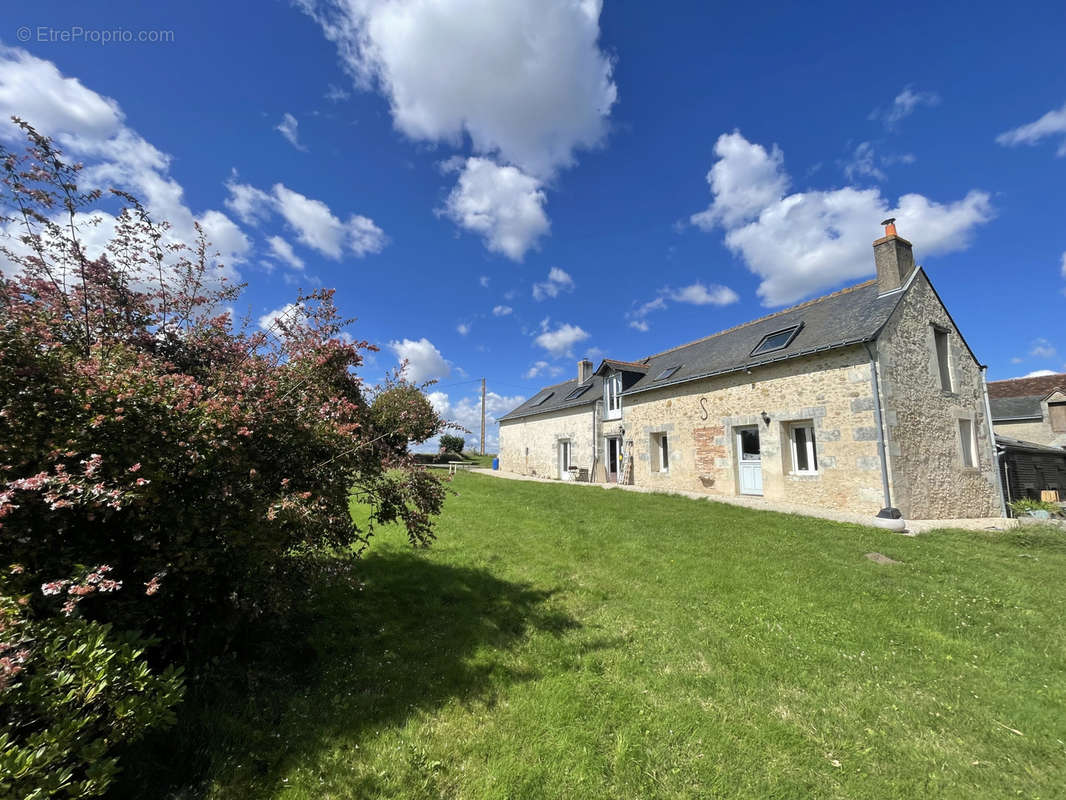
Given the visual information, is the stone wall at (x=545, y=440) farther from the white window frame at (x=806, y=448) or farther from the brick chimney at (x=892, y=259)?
the brick chimney at (x=892, y=259)

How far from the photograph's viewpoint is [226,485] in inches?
110

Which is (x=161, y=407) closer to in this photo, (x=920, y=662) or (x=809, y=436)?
(x=920, y=662)

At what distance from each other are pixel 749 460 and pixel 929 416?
4545 mm

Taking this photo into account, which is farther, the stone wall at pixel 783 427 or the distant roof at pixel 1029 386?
the distant roof at pixel 1029 386

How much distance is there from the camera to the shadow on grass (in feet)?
7.88

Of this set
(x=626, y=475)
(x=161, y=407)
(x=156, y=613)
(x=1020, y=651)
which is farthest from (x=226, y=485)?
(x=626, y=475)

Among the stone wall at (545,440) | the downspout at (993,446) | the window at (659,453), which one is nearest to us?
the downspout at (993,446)

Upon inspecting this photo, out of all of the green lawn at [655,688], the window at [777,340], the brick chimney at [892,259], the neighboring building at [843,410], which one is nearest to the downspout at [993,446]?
the neighboring building at [843,410]

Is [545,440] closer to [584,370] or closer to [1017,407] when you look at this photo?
[584,370]

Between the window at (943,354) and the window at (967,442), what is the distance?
1270mm

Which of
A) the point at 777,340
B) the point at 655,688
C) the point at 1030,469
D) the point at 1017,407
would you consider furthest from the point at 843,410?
the point at 1017,407

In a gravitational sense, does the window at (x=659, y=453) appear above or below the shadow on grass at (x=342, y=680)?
above

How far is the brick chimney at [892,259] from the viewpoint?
11.7 metres

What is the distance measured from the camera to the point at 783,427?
12.4 metres
